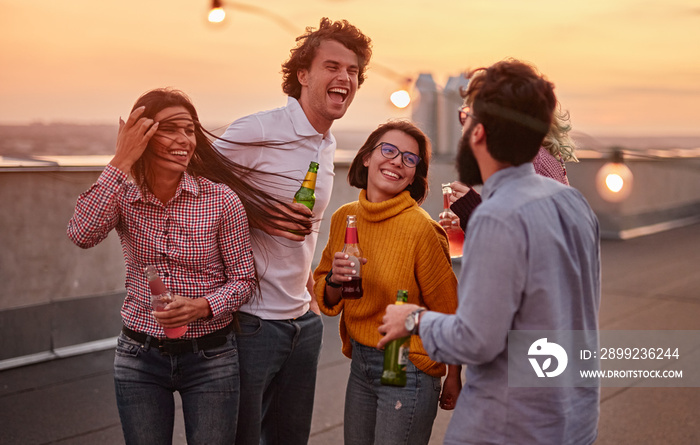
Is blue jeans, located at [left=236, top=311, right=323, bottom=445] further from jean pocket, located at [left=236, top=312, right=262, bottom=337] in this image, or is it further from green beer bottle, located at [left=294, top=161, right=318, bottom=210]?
green beer bottle, located at [left=294, top=161, right=318, bottom=210]

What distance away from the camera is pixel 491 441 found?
6.86 feet

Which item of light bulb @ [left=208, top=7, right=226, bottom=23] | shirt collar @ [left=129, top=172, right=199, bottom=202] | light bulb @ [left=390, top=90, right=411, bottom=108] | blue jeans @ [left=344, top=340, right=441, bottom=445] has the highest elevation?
light bulb @ [left=208, top=7, right=226, bottom=23]

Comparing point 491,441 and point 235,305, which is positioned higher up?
point 235,305

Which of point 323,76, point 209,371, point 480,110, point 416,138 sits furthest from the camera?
point 323,76

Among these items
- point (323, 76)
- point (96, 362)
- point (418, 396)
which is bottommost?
point (96, 362)

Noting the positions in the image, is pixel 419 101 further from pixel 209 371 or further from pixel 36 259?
pixel 209 371

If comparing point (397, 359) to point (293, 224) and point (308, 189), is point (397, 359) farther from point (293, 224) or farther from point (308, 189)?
point (308, 189)

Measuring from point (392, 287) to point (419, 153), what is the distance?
24.3 inches

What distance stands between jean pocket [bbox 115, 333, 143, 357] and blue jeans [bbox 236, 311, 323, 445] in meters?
0.47

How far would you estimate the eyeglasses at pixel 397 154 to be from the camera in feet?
10.0

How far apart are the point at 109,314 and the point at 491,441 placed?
6.06m

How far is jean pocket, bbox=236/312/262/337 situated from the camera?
308 centimetres

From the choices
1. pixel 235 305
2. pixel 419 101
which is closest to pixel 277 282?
pixel 235 305

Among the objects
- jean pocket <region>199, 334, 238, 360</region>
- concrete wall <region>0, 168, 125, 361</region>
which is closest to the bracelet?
jean pocket <region>199, 334, 238, 360</region>
